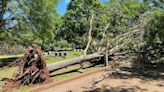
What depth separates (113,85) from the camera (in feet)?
32.9

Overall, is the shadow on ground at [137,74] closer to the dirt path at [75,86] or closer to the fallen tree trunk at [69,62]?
the dirt path at [75,86]

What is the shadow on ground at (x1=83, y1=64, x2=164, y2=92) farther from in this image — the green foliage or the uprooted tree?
the green foliage

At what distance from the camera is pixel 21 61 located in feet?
34.8

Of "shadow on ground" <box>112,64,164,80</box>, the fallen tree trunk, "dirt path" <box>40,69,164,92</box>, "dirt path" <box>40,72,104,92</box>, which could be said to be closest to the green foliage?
the fallen tree trunk

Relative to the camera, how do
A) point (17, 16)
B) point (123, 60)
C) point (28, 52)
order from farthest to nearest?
1. point (17, 16)
2. point (123, 60)
3. point (28, 52)

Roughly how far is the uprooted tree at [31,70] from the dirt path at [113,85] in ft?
2.93

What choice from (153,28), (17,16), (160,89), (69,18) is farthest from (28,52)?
(69,18)

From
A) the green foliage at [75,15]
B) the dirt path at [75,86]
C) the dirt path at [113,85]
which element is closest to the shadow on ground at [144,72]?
the dirt path at [113,85]

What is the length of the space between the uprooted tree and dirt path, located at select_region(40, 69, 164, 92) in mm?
893

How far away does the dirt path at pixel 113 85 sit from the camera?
31.1 feet

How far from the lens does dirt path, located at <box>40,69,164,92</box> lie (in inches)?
373

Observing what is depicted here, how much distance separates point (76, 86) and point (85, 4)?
141 feet

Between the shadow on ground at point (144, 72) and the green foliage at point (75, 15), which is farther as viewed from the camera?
the green foliage at point (75, 15)

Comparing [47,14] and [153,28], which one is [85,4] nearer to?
[47,14]
